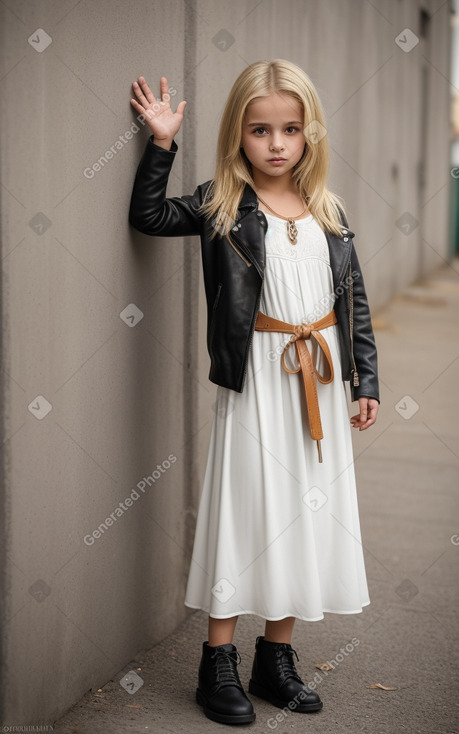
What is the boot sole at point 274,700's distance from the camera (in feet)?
9.25

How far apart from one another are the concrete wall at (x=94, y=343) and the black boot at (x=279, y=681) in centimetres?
45

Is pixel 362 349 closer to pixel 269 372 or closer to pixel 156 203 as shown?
pixel 269 372

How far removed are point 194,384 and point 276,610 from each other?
0.98 meters

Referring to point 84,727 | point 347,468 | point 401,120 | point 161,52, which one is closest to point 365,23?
point 401,120

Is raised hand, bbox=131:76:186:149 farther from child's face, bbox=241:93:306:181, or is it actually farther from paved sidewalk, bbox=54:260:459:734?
paved sidewalk, bbox=54:260:459:734

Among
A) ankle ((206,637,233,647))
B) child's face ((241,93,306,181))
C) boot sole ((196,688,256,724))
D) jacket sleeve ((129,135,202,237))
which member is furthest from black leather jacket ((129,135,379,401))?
boot sole ((196,688,256,724))

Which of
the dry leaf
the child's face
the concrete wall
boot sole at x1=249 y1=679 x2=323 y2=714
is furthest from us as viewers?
the dry leaf

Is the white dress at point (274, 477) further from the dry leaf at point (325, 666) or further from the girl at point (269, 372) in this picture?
the dry leaf at point (325, 666)

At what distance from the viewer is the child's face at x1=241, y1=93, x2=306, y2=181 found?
8.87 feet

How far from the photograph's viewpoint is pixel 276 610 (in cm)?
274

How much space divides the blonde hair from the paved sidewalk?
1.38m

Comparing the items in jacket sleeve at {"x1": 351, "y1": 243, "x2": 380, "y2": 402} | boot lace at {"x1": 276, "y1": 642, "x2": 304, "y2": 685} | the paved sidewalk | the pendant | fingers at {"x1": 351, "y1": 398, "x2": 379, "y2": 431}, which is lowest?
the paved sidewalk

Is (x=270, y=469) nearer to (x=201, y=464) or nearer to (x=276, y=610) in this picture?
(x=276, y=610)

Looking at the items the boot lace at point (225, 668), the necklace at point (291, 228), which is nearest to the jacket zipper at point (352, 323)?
the necklace at point (291, 228)
